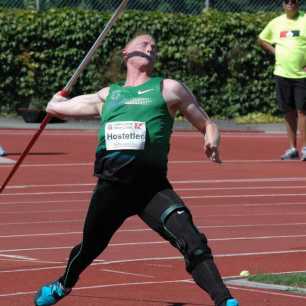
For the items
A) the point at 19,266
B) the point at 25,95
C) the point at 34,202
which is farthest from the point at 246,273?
the point at 25,95

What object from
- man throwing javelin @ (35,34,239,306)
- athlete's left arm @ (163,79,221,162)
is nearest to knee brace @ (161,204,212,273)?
man throwing javelin @ (35,34,239,306)

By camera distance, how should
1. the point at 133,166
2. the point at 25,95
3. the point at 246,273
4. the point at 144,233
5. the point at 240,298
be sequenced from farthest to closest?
the point at 25,95, the point at 144,233, the point at 246,273, the point at 240,298, the point at 133,166

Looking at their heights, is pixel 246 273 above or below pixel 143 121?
below

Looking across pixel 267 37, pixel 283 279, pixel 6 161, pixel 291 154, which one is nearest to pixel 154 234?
pixel 283 279

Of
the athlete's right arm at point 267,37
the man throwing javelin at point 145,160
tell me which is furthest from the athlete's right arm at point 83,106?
the athlete's right arm at point 267,37

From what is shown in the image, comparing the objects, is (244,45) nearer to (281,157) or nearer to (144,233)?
(281,157)

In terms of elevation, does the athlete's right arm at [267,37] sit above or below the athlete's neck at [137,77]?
below

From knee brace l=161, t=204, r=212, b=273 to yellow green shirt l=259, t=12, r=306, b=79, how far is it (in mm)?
11481

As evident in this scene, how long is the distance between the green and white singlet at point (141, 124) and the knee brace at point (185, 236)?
32cm

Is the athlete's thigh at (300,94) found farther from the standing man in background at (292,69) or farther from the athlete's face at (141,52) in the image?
the athlete's face at (141,52)

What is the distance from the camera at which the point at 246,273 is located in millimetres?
10336

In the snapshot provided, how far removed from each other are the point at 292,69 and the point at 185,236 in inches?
458

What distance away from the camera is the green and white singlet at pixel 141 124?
327 inches

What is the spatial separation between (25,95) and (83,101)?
→ 1889cm
